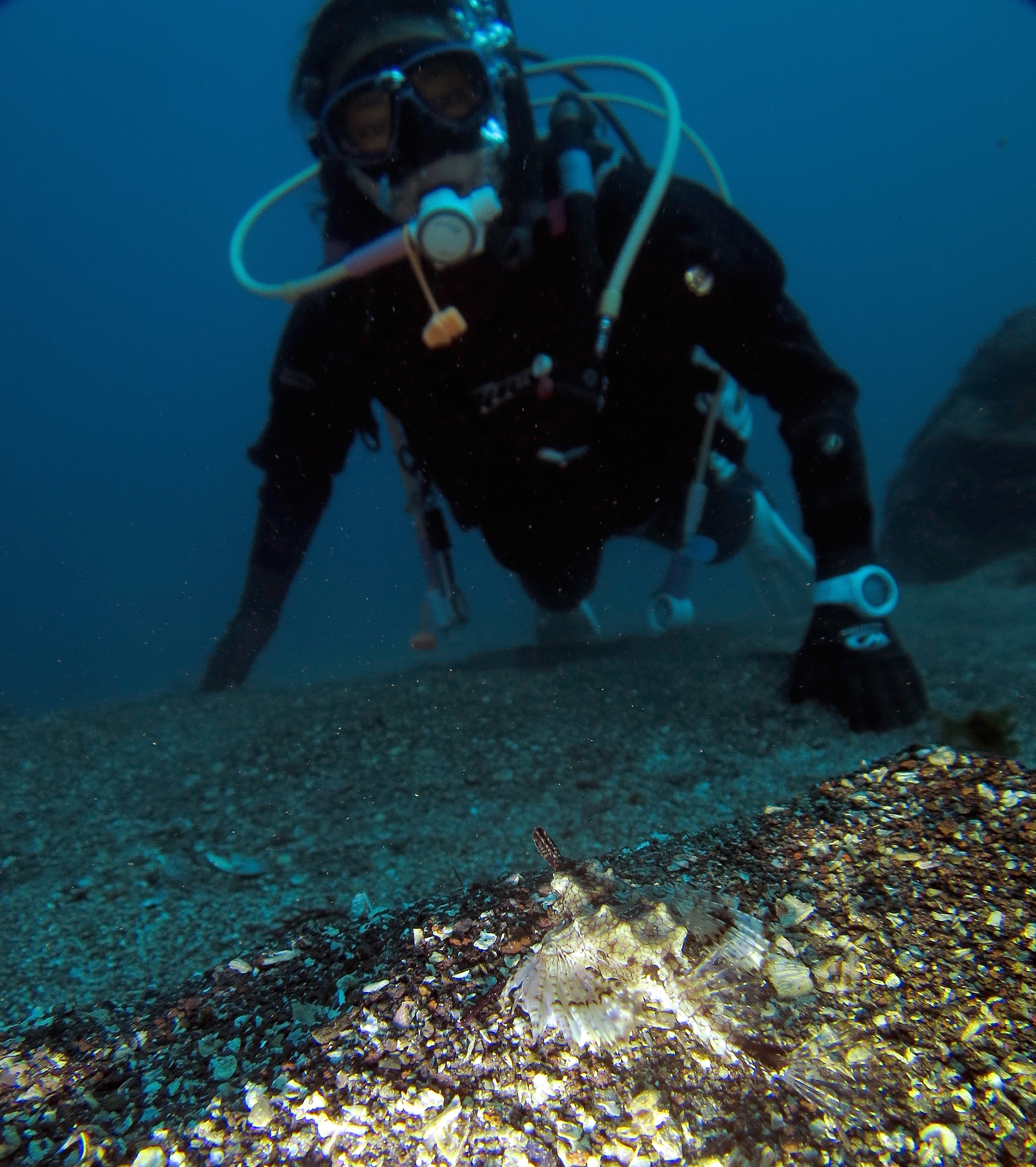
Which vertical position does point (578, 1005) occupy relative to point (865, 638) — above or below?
below

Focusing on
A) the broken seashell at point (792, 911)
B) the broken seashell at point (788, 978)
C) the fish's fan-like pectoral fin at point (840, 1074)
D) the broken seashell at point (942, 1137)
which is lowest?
the broken seashell at point (942, 1137)

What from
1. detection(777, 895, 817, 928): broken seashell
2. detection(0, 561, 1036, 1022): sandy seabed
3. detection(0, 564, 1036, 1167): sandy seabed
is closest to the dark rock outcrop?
detection(0, 561, 1036, 1022): sandy seabed

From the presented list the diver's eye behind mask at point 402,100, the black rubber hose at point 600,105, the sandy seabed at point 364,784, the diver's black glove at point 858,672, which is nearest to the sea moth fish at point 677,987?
the sandy seabed at point 364,784

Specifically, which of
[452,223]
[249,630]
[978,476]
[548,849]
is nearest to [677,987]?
[548,849]

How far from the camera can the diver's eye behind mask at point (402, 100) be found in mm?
3146

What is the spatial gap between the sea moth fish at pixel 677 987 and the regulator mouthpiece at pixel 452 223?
8.90ft

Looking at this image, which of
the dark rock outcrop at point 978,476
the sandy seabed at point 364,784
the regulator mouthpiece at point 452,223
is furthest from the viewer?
the dark rock outcrop at point 978,476

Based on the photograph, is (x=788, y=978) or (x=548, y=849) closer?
(x=788, y=978)

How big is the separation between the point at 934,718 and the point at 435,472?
293 centimetres

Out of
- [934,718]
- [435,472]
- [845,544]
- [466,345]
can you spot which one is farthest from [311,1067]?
[435,472]

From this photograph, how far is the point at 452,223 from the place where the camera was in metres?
2.80

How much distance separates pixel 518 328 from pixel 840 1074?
327cm

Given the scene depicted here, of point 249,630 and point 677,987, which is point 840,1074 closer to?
point 677,987

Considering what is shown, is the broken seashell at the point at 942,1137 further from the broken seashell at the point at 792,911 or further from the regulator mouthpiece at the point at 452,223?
the regulator mouthpiece at the point at 452,223
